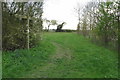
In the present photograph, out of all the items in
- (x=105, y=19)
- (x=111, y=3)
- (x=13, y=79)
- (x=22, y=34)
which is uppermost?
(x=111, y=3)

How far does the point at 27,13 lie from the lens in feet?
26.3

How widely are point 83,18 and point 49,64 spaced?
33.6ft

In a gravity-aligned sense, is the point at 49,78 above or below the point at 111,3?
below

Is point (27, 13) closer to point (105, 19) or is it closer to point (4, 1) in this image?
point (4, 1)

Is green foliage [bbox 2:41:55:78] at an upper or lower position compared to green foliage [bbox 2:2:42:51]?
lower

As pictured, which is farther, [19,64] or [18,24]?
[18,24]

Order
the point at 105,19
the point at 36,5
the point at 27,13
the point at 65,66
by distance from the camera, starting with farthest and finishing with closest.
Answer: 1. the point at 36,5
2. the point at 27,13
3. the point at 105,19
4. the point at 65,66

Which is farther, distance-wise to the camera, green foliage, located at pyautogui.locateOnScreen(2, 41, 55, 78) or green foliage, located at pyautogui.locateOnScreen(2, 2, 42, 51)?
green foliage, located at pyautogui.locateOnScreen(2, 2, 42, 51)

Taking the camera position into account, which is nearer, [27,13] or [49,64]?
[49,64]

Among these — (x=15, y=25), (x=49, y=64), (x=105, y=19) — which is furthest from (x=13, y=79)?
(x=105, y=19)

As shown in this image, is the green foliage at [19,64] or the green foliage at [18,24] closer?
the green foliage at [19,64]

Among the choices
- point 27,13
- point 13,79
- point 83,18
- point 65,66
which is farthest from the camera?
point 83,18

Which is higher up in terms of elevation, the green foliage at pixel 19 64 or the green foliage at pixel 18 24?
the green foliage at pixel 18 24

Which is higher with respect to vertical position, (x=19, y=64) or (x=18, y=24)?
(x=18, y=24)
